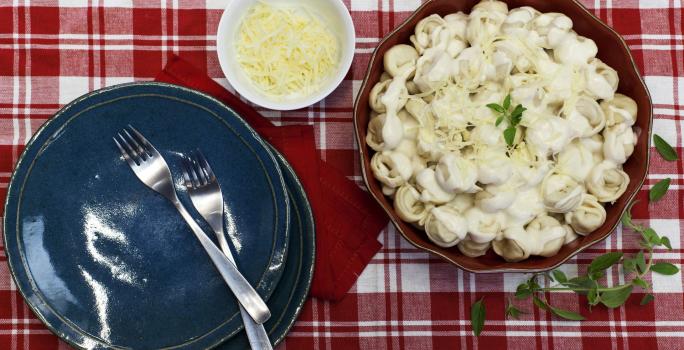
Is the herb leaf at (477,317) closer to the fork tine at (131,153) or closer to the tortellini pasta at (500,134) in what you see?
the tortellini pasta at (500,134)

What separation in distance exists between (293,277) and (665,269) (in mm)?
597

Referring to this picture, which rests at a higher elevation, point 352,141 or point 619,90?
point 619,90

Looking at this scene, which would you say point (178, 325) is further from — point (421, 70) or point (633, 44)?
point (633, 44)

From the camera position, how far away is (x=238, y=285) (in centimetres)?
107

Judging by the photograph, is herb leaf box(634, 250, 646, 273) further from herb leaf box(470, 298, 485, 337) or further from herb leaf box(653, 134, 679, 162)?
herb leaf box(470, 298, 485, 337)

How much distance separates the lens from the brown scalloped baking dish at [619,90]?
1089 mm

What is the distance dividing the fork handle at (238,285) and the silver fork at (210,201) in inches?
0.6

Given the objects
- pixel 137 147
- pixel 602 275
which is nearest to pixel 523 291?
pixel 602 275

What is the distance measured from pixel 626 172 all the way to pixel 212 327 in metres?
0.66

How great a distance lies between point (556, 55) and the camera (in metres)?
1.08

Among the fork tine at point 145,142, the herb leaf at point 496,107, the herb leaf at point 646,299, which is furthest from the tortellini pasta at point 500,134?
the fork tine at point 145,142

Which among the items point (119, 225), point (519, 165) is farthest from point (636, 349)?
point (119, 225)

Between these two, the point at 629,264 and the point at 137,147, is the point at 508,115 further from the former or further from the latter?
the point at 137,147

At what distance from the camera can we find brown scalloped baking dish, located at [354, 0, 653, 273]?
1.09 m
